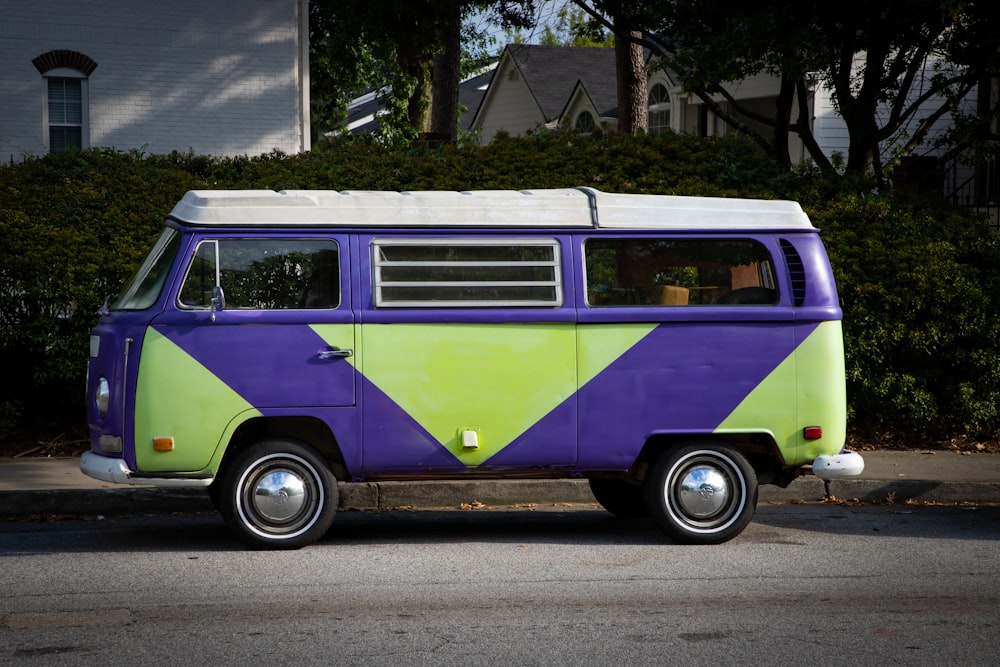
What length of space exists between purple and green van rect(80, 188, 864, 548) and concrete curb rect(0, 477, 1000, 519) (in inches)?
56.1

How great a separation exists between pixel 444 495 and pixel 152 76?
13.2 meters

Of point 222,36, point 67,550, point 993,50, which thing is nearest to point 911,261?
point 993,50

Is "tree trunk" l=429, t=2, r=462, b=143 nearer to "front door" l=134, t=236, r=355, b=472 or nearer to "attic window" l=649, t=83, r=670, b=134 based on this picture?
"attic window" l=649, t=83, r=670, b=134

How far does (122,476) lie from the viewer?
7.09m

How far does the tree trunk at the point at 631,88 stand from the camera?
21.3m

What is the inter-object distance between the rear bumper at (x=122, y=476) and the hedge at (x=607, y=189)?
3.47m

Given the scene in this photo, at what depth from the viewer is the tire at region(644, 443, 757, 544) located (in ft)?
25.3

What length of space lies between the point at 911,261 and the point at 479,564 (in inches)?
262

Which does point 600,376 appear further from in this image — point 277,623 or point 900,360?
point 900,360

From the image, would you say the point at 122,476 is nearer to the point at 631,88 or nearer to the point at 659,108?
the point at 631,88

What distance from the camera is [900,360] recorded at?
38.4 ft

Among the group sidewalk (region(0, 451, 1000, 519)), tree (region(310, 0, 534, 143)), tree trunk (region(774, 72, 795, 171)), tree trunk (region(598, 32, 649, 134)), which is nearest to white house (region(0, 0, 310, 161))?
tree (region(310, 0, 534, 143))

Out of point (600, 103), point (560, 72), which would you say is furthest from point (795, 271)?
point (560, 72)

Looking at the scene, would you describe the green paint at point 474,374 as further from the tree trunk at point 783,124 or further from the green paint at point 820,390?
the tree trunk at point 783,124
